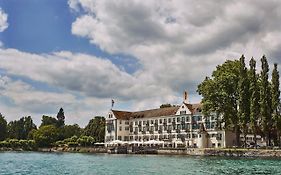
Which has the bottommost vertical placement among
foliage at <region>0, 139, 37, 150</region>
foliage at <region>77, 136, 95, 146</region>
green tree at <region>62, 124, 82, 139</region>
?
foliage at <region>0, 139, 37, 150</region>

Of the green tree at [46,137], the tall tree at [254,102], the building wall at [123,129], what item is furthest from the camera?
the green tree at [46,137]

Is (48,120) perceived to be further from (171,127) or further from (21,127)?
(171,127)

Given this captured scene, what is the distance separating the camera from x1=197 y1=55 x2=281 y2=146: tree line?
201 feet

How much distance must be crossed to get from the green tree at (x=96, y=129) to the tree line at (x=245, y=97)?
5545 cm

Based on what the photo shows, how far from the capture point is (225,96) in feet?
226

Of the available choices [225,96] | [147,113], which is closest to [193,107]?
[147,113]

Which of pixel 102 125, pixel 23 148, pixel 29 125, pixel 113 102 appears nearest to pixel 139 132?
pixel 113 102

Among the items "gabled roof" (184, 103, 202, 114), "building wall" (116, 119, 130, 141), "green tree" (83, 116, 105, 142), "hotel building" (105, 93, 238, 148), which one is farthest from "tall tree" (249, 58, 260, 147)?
"green tree" (83, 116, 105, 142)

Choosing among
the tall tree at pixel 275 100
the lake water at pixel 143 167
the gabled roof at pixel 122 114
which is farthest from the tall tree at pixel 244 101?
the gabled roof at pixel 122 114

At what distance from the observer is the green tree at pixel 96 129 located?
123312 millimetres

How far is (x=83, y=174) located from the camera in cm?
3100

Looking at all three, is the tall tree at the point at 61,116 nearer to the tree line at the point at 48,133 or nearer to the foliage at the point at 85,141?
the tree line at the point at 48,133

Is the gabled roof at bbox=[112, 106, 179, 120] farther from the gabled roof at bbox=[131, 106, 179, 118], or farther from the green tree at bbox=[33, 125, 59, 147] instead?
the green tree at bbox=[33, 125, 59, 147]

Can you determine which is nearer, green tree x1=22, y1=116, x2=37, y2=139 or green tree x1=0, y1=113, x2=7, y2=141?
green tree x1=0, y1=113, x2=7, y2=141
